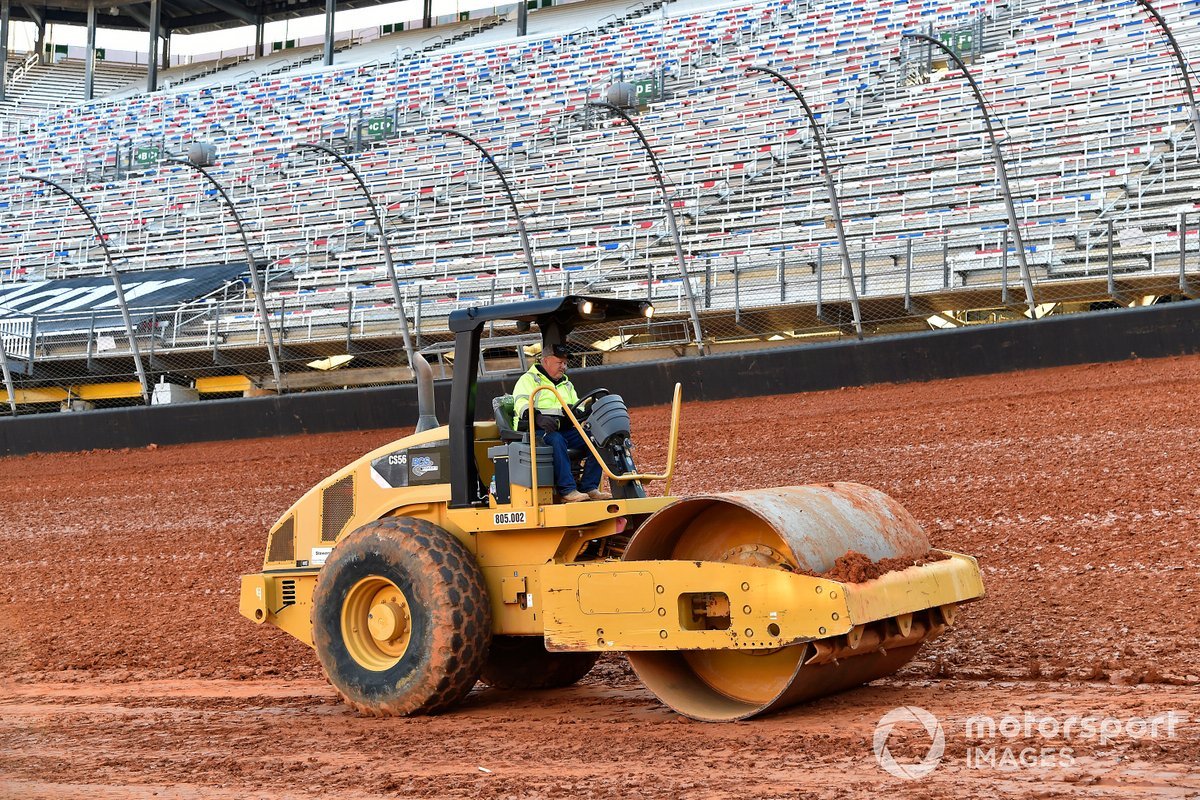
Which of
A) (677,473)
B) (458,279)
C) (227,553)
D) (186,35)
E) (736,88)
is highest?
(186,35)

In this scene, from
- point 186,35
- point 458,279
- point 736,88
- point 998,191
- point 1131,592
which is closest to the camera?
point 1131,592

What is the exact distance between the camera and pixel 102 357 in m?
22.9

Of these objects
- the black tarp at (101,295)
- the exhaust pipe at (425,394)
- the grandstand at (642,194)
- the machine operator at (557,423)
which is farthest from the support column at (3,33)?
the machine operator at (557,423)

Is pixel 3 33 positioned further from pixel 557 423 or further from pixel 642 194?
pixel 557 423

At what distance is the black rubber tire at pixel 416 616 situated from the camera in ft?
23.1

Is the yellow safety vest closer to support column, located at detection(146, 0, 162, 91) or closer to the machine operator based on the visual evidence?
the machine operator

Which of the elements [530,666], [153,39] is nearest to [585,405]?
[530,666]

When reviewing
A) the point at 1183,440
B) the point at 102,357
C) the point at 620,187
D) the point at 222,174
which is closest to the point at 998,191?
the point at 620,187

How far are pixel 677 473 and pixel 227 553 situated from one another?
5143mm

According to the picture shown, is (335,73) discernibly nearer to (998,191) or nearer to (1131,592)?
(998,191)

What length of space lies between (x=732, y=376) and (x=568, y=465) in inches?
402

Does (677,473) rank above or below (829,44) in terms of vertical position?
below

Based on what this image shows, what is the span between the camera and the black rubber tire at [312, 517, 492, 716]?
7039 mm

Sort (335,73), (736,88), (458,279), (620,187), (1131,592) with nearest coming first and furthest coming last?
(1131,592) → (458,279) → (620,187) → (736,88) → (335,73)
